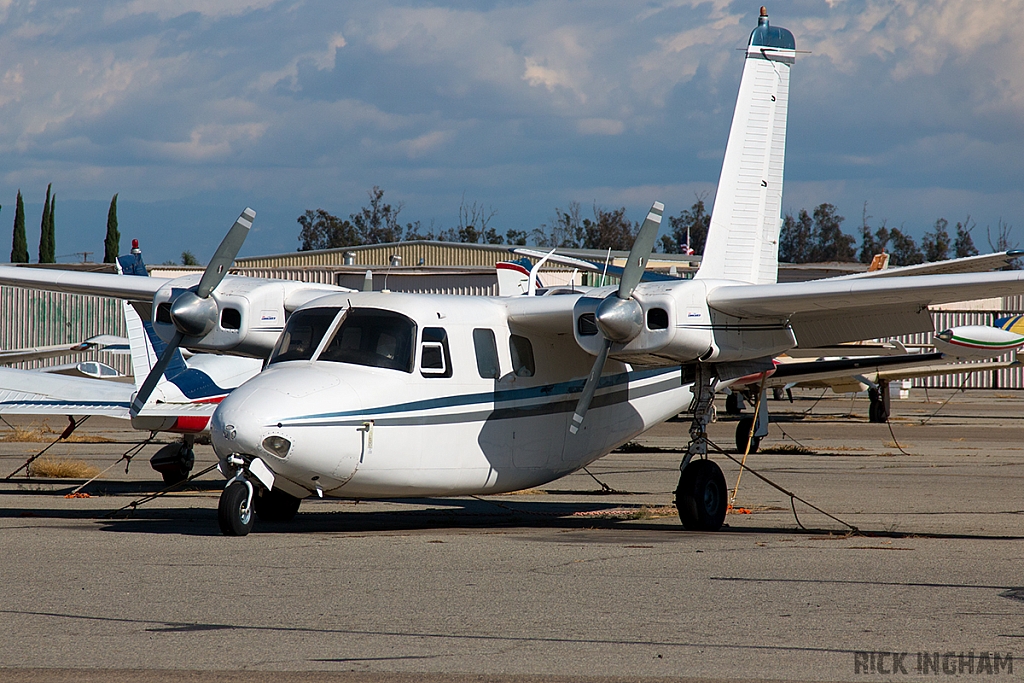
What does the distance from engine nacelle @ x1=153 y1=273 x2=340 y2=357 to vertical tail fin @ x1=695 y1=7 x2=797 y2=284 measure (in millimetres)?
5344

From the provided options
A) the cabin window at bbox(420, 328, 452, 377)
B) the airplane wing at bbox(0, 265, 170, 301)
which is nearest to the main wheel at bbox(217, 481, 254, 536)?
the cabin window at bbox(420, 328, 452, 377)

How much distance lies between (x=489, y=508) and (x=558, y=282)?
121 feet

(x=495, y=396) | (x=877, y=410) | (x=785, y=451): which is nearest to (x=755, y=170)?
(x=495, y=396)

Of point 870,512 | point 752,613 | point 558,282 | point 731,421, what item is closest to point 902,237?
point 558,282

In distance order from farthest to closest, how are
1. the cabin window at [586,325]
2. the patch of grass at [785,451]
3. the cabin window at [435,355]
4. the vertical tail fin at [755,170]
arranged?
the patch of grass at [785,451] → the vertical tail fin at [755,170] → the cabin window at [586,325] → the cabin window at [435,355]

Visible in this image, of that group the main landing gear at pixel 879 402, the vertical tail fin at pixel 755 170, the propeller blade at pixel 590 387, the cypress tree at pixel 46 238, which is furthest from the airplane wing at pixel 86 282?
the cypress tree at pixel 46 238

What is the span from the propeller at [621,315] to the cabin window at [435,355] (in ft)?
4.85

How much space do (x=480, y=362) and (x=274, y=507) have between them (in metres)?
2.94

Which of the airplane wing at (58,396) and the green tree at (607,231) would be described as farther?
the green tree at (607,231)

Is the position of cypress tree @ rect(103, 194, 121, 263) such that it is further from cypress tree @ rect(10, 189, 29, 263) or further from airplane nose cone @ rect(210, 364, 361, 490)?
airplane nose cone @ rect(210, 364, 361, 490)

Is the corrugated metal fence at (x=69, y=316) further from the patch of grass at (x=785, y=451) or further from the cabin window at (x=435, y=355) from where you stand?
the cabin window at (x=435, y=355)

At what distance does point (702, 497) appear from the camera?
12609mm

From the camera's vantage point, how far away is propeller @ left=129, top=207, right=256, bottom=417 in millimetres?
12609

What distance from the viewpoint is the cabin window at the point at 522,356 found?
12750mm
